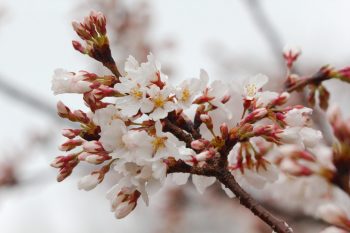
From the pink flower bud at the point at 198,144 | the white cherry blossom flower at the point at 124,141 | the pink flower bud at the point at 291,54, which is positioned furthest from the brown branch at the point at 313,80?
the white cherry blossom flower at the point at 124,141

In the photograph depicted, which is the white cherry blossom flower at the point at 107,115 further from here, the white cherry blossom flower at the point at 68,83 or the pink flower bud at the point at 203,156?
the pink flower bud at the point at 203,156

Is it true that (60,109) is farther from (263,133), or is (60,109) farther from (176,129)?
(263,133)

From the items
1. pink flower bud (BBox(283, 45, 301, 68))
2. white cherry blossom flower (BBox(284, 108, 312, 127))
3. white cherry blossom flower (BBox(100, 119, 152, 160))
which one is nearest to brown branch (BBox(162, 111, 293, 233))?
white cherry blossom flower (BBox(100, 119, 152, 160))

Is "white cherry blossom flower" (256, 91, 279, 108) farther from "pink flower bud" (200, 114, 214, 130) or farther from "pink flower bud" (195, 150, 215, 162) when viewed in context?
"pink flower bud" (195, 150, 215, 162)

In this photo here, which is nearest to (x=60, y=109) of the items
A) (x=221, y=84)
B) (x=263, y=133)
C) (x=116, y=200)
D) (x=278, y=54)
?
(x=116, y=200)

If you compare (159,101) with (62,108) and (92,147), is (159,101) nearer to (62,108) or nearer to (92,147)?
(92,147)

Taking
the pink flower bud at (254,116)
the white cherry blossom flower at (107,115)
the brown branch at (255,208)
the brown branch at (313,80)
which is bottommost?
the brown branch at (255,208)

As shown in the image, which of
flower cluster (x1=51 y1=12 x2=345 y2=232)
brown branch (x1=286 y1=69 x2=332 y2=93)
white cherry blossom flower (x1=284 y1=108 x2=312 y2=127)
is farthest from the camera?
brown branch (x1=286 y1=69 x2=332 y2=93)
